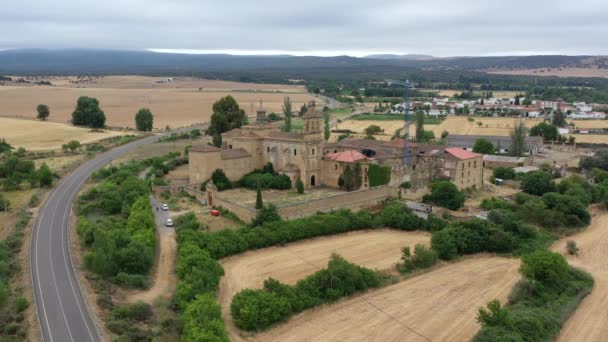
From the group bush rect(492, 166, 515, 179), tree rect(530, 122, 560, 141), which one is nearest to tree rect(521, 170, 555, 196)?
bush rect(492, 166, 515, 179)

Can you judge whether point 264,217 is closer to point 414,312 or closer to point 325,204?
point 325,204

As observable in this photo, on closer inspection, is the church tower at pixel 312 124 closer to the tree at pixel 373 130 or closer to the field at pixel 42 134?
the tree at pixel 373 130

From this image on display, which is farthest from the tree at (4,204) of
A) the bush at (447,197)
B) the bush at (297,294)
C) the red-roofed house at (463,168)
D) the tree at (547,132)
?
the tree at (547,132)

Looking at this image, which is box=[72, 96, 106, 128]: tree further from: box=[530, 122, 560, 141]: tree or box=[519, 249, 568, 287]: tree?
box=[519, 249, 568, 287]: tree

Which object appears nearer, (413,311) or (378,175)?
(413,311)

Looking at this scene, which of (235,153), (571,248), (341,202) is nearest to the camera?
(571,248)

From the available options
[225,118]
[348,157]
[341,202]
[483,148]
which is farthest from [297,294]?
[483,148]

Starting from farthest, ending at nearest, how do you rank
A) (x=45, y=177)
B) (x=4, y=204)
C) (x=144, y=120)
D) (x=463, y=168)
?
(x=144, y=120)
(x=463, y=168)
(x=45, y=177)
(x=4, y=204)
